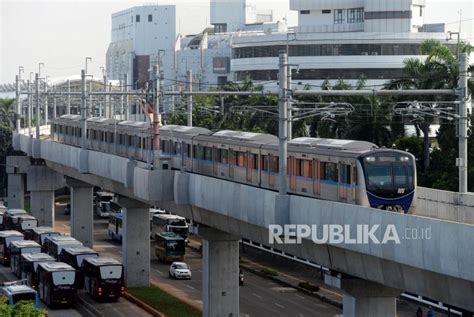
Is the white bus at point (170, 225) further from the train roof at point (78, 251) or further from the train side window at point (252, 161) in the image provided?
the train side window at point (252, 161)

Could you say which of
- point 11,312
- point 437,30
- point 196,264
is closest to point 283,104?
point 11,312

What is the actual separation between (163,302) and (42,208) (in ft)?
129

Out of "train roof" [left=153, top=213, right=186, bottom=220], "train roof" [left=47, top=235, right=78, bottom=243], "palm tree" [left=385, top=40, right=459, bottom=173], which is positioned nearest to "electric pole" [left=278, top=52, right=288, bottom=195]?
"palm tree" [left=385, top=40, right=459, bottom=173]

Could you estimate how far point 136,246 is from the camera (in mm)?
69875

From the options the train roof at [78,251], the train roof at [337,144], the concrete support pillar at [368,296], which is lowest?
the train roof at [78,251]

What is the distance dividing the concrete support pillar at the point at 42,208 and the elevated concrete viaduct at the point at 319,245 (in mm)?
34324

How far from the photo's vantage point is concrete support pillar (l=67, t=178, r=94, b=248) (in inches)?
3403

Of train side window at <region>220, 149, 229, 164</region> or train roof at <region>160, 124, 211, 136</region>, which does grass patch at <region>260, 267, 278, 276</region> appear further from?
train side window at <region>220, 149, 229, 164</region>

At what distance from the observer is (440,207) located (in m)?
38.4

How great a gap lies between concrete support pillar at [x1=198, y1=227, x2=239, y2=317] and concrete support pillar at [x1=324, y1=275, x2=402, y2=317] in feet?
53.5

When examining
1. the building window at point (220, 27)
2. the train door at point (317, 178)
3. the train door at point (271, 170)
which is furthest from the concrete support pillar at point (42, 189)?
the building window at point (220, 27)

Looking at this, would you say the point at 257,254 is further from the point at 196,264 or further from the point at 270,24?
the point at 270,24

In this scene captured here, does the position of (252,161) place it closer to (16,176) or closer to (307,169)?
(307,169)

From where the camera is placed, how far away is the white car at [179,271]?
73125mm
